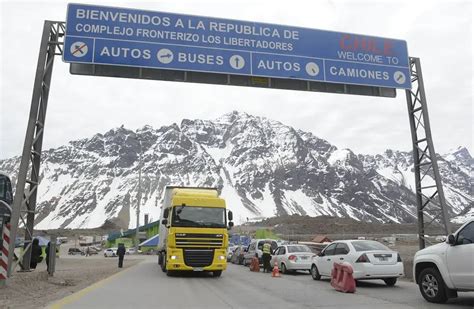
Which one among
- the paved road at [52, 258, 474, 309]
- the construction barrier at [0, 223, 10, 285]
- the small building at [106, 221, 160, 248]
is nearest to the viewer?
the paved road at [52, 258, 474, 309]

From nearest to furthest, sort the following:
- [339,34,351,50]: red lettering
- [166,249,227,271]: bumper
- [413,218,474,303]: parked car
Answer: [413,218,474,303]: parked car
[166,249,227,271]: bumper
[339,34,351,50]: red lettering

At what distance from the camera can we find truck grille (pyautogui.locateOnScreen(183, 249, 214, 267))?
54.3ft

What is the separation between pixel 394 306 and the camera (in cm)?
937

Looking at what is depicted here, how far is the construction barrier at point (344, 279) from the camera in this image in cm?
1195

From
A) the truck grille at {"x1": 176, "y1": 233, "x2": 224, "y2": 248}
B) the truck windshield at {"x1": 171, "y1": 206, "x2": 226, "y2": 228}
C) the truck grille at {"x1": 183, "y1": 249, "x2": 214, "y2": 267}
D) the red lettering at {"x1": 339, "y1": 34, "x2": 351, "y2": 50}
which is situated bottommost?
the truck grille at {"x1": 183, "y1": 249, "x2": 214, "y2": 267}

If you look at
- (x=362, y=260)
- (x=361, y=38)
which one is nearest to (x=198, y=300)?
(x=362, y=260)

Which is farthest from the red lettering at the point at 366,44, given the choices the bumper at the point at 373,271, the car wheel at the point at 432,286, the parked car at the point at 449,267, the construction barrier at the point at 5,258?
the construction barrier at the point at 5,258

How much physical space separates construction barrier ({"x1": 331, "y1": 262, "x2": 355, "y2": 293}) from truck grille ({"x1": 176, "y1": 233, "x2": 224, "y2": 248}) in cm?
537

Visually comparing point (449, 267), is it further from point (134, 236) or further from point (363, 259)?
point (134, 236)

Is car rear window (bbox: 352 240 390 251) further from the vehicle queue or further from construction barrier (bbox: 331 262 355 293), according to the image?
construction barrier (bbox: 331 262 355 293)

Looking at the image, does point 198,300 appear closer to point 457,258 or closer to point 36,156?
point 457,258

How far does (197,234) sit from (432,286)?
901 centimetres

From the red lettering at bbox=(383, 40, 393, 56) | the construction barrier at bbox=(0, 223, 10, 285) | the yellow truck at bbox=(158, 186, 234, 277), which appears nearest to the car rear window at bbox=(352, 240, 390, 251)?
the yellow truck at bbox=(158, 186, 234, 277)

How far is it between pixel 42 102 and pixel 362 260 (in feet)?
43.2
